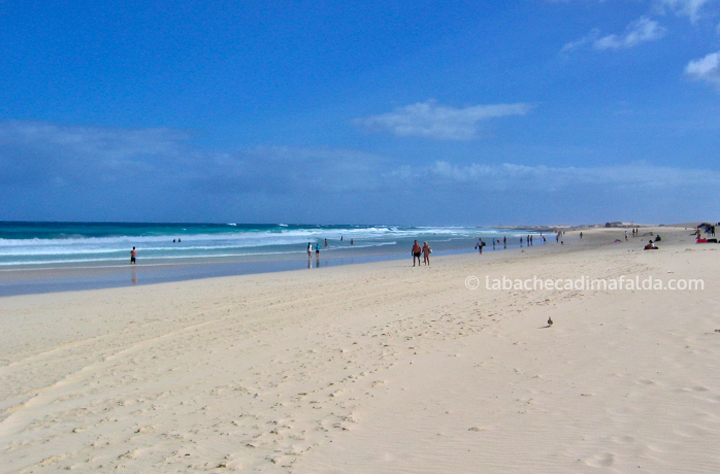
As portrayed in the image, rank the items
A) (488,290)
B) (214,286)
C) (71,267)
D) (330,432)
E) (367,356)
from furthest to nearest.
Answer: (71,267) → (214,286) → (488,290) → (367,356) → (330,432)

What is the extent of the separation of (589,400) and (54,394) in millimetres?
6816

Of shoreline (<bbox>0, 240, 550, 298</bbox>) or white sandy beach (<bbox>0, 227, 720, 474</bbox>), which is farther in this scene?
shoreline (<bbox>0, 240, 550, 298</bbox>)

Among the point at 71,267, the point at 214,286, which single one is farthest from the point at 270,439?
the point at 71,267

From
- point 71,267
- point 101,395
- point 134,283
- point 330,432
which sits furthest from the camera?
point 71,267

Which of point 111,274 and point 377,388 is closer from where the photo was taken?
Answer: point 377,388

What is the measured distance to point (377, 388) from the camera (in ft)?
19.2

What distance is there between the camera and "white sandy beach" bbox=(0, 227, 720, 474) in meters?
4.09

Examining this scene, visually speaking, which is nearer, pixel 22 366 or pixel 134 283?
pixel 22 366

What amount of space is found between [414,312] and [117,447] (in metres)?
7.44

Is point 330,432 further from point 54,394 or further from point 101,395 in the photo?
point 54,394

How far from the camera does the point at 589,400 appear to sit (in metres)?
5.04

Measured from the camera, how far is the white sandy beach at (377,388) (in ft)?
13.4

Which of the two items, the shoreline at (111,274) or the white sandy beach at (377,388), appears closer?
the white sandy beach at (377,388)

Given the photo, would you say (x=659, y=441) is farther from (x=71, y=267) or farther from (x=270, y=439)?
(x=71, y=267)
